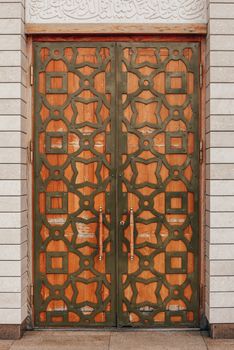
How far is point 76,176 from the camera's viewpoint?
16.6 ft

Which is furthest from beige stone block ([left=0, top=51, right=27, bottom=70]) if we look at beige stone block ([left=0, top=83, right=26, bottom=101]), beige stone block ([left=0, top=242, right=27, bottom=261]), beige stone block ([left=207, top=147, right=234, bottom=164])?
beige stone block ([left=207, top=147, right=234, bottom=164])

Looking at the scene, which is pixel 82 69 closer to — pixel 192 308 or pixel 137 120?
pixel 137 120

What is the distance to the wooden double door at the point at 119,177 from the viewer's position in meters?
5.05

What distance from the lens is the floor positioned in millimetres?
4648

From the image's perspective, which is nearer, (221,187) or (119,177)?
(221,187)

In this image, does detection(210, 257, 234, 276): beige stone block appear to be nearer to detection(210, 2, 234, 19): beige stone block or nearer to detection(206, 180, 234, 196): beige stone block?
detection(206, 180, 234, 196): beige stone block

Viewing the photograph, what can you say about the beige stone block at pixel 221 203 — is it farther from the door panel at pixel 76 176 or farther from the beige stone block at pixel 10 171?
the beige stone block at pixel 10 171

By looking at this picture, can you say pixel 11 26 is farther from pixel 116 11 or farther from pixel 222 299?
pixel 222 299

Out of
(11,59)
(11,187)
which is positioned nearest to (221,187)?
(11,187)

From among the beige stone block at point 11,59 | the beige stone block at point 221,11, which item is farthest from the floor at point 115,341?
the beige stone block at point 221,11

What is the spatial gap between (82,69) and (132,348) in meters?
2.53

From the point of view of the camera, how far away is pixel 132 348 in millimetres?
4637

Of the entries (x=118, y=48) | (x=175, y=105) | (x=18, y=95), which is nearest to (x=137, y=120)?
(x=175, y=105)

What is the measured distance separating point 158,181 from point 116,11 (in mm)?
1599
